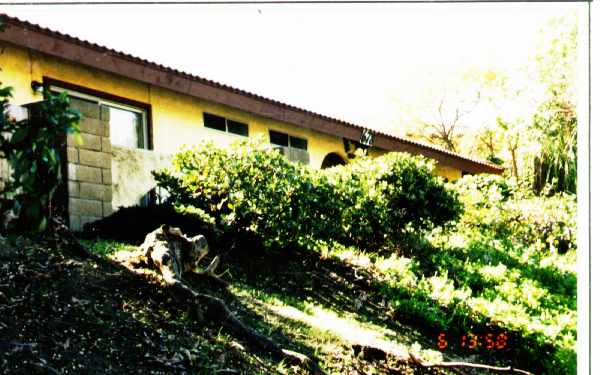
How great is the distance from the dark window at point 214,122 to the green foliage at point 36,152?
34.3ft

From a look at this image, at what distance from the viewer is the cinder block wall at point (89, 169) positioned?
8250mm

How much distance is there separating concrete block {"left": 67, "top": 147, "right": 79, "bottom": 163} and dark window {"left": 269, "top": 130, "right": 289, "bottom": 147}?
6.79m

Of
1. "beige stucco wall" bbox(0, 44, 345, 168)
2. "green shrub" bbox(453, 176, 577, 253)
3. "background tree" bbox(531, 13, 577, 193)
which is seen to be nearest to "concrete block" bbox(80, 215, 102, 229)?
"beige stucco wall" bbox(0, 44, 345, 168)

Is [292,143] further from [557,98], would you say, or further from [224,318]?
[224,318]

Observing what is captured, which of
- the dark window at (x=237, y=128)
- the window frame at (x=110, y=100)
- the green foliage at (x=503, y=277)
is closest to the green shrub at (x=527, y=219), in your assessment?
the green foliage at (x=503, y=277)

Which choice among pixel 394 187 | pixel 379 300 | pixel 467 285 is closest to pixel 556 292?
pixel 467 285

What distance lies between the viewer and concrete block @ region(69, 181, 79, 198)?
322 inches

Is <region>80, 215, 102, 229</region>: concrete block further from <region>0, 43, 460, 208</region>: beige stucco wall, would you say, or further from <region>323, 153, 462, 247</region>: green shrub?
<region>323, 153, 462, 247</region>: green shrub

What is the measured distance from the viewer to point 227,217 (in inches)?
345

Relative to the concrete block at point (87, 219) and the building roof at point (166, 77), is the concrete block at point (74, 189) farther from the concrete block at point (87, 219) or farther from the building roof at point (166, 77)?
the building roof at point (166, 77)

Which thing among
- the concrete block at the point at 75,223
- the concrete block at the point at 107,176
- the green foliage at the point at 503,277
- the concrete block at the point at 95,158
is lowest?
the green foliage at the point at 503,277
